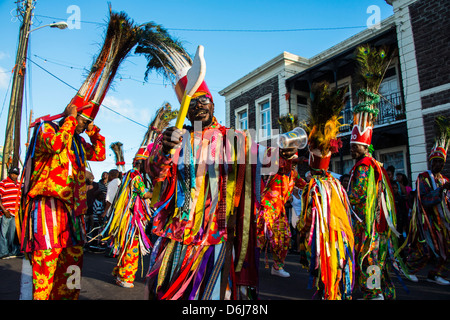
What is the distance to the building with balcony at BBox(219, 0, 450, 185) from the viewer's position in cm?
930

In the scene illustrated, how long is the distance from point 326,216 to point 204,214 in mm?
1623

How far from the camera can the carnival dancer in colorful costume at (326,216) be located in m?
2.81

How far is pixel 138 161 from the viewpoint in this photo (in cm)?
461

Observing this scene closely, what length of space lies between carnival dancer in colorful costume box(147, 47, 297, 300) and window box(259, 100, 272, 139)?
15.1 metres

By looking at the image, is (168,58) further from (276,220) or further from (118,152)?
(118,152)

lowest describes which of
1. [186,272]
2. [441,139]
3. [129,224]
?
[186,272]

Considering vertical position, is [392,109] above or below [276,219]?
above

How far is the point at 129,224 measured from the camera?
4.48m

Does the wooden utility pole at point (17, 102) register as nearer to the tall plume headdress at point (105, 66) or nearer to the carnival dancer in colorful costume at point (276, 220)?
the tall plume headdress at point (105, 66)

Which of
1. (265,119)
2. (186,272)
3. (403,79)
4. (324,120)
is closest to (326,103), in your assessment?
(324,120)

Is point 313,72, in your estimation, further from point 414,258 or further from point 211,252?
point 211,252

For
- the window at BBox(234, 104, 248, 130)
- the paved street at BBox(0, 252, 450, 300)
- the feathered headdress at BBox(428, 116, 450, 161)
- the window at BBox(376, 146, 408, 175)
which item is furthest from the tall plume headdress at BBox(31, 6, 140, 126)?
the window at BBox(234, 104, 248, 130)
